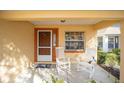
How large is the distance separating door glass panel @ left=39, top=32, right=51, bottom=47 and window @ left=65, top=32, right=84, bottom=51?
1322 mm

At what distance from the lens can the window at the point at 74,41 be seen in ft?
50.6

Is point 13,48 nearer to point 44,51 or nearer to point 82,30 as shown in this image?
point 44,51

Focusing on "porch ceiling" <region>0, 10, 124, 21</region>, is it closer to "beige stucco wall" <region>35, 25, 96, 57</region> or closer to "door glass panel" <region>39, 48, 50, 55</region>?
"beige stucco wall" <region>35, 25, 96, 57</region>

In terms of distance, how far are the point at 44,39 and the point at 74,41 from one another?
2215 mm

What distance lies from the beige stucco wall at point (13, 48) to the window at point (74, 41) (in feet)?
12.9

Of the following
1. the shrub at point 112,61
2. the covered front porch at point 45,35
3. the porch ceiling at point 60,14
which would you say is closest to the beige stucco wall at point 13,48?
the covered front porch at point 45,35

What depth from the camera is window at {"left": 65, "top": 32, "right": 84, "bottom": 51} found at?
15422mm

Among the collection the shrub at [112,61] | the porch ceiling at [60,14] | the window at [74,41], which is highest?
the porch ceiling at [60,14]

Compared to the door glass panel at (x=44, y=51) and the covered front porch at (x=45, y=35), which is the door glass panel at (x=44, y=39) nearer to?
the covered front porch at (x=45, y=35)

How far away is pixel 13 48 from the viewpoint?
10023mm

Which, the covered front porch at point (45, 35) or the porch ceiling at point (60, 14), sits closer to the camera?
the porch ceiling at point (60, 14)

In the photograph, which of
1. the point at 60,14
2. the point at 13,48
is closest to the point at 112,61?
the point at 13,48

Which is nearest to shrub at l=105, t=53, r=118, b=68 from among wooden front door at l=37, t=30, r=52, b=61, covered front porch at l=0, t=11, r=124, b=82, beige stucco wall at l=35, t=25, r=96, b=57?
covered front porch at l=0, t=11, r=124, b=82
